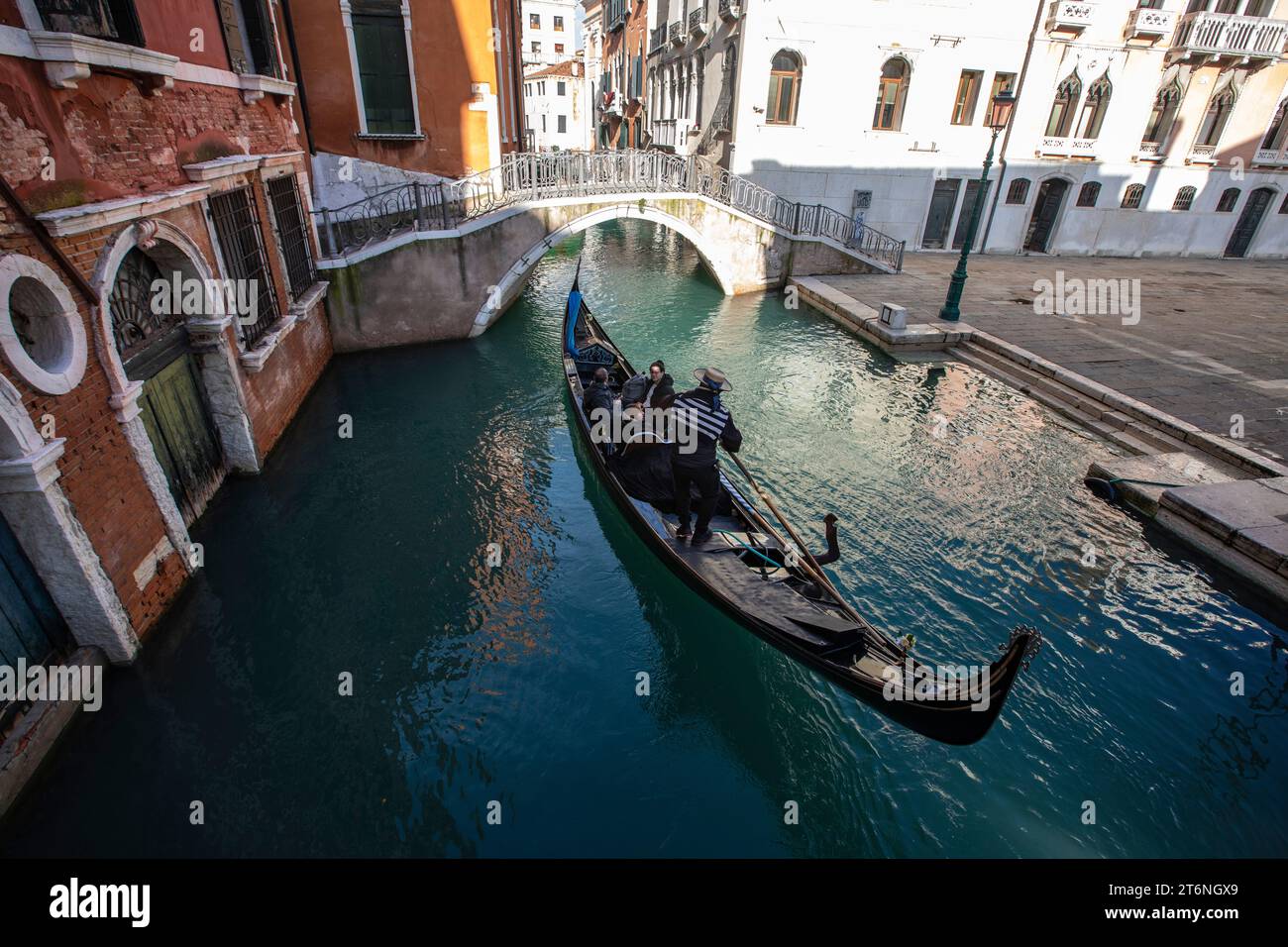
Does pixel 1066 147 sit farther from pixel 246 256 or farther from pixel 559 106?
pixel 559 106

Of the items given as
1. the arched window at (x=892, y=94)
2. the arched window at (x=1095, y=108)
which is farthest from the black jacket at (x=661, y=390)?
the arched window at (x=1095, y=108)

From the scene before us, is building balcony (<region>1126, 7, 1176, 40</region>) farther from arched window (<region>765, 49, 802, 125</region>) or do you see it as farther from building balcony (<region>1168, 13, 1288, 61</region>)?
arched window (<region>765, 49, 802, 125</region>)

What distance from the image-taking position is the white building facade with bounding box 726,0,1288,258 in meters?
15.8

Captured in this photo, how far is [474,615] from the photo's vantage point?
5.53 meters

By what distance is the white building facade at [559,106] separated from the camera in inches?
1629

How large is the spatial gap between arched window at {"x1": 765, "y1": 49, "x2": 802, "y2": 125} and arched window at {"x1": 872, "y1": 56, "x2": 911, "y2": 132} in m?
2.21

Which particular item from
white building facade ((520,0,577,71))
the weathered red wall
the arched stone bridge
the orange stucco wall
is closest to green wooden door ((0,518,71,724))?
the weathered red wall

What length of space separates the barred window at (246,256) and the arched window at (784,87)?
13406 mm

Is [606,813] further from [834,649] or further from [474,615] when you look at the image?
[474,615]

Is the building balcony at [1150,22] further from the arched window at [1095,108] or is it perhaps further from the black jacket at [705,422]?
the black jacket at [705,422]

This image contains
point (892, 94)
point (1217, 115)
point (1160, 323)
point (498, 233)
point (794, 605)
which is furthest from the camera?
point (1217, 115)

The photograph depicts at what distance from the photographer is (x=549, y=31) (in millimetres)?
47938

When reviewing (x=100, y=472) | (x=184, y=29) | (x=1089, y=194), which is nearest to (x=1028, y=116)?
(x=1089, y=194)

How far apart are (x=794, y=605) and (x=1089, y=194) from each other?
2040cm
